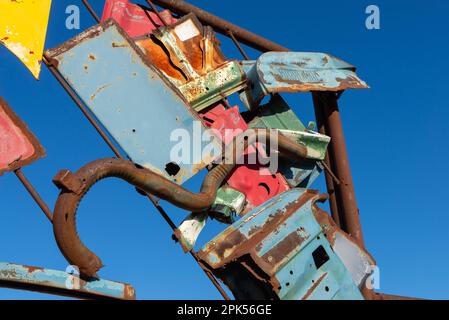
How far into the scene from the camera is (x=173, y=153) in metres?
5.62

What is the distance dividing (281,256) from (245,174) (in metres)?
0.98

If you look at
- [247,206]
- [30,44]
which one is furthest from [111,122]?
[247,206]

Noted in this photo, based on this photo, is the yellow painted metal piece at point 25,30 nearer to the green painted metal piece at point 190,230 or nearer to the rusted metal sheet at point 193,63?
the rusted metal sheet at point 193,63

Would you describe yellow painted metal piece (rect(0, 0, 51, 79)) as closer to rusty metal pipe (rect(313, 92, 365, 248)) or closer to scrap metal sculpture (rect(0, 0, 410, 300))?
scrap metal sculpture (rect(0, 0, 410, 300))

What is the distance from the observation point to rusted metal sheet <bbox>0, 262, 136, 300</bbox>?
4180 millimetres

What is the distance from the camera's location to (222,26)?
22.4ft

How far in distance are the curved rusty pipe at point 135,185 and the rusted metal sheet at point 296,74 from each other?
559 millimetres

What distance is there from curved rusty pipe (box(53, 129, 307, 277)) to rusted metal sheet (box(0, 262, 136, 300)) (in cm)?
9

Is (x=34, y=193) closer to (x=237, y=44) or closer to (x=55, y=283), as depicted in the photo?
(x=55, y=283)

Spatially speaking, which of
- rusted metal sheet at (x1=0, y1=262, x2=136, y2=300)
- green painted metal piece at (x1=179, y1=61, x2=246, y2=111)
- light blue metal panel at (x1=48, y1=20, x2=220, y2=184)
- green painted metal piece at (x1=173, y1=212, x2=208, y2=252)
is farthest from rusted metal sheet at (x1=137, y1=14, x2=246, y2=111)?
rusted metal sheet at (x1=0, y1=262, x2=136, y2=300)

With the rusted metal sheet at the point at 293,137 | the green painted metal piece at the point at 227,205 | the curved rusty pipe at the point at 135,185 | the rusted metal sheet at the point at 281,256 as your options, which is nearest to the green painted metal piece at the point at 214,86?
the rusted metal sheet at the point at 293,137

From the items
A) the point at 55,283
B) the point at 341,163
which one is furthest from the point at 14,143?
the point at 341,163
